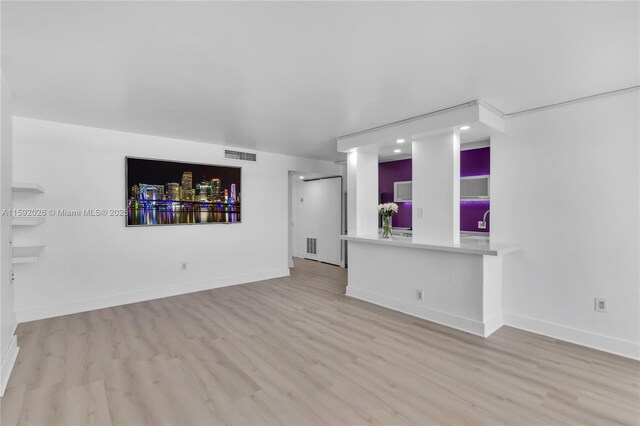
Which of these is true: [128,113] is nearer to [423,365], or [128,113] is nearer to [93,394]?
[93,394]

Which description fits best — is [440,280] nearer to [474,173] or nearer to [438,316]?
[438,316]

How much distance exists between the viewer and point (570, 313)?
11.0ft

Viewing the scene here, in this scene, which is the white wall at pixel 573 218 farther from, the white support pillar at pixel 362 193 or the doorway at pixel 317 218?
the doorway at pixel 317 218

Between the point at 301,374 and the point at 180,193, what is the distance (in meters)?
3.76

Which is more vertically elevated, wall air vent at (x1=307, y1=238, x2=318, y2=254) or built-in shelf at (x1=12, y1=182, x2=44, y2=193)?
built-in shelf at (x1=12, y1=182, x2=44, y2=193)

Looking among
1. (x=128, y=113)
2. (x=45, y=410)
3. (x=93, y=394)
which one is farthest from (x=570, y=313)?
(x=128, y=113)

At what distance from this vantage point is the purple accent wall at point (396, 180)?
649cm

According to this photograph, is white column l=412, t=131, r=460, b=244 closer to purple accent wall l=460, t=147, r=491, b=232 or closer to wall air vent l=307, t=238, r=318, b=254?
purple accent wall l=460, t=147, r=491, b=232

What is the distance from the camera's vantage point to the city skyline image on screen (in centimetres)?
475

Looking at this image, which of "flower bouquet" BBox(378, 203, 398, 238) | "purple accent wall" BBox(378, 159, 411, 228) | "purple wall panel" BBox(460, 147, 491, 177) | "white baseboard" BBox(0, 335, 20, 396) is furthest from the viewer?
"purple accent wall" BBox(378, 159, 411, 228)

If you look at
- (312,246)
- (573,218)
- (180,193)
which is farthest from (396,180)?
(180,193)

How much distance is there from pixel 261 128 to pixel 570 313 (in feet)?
14.4

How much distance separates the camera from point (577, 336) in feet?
10.7

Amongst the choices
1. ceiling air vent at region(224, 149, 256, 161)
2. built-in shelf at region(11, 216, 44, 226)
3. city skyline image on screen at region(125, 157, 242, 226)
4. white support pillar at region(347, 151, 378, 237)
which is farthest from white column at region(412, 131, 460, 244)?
built-in shelf at region(11, 216, 44, 226)
